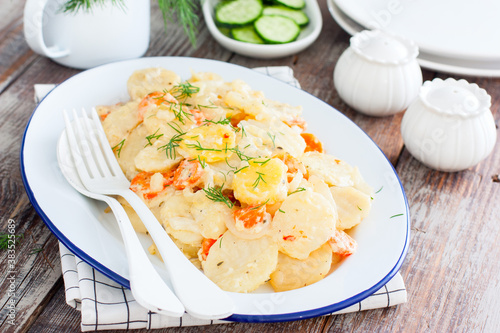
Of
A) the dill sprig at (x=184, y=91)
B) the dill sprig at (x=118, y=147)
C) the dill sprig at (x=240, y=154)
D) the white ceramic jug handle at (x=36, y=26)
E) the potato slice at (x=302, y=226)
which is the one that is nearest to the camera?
the potato slice at (x=302, y=226)

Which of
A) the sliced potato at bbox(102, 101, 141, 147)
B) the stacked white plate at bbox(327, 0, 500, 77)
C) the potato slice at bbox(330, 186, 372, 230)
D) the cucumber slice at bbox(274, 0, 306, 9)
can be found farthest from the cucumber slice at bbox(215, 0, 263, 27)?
the potato slice at bbox(330, 186, 372, 230)

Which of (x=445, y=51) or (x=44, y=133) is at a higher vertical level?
(x=44, y=133)

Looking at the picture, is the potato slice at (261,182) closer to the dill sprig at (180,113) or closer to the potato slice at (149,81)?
the dill sprig at (180,113)

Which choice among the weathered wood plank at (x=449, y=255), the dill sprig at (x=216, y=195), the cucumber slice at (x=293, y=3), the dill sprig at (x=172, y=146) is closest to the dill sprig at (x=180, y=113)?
the dill sprig at (x=172, y=146)

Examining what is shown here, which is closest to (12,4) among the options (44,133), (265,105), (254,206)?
(44,133)

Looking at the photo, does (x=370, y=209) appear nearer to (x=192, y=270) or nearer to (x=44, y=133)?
(x=192, y=270)
